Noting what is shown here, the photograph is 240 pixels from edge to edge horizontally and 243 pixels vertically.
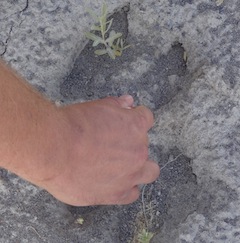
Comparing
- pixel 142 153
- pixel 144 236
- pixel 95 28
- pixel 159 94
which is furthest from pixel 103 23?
pixel 144 236

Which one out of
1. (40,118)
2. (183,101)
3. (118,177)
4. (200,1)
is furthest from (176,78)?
(40,118)

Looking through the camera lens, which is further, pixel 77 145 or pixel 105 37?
pixel 105 37

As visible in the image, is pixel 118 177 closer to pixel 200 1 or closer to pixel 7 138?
pixel 7 138

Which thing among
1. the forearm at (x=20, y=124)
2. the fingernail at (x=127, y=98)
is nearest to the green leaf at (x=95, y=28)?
the fingernail at (x=127, y=98)

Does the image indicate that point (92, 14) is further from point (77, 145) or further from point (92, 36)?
point (77, 145)

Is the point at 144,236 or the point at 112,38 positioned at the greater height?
the point at 112,38

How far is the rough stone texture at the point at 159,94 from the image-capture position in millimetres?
2008

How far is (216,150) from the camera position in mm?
2012

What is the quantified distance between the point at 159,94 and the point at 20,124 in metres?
0.55

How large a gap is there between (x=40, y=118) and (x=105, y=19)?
1.58 feet

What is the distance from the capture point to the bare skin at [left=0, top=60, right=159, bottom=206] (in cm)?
169

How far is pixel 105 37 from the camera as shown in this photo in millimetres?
2143

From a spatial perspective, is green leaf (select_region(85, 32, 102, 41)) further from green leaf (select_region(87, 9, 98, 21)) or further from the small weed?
the small weed

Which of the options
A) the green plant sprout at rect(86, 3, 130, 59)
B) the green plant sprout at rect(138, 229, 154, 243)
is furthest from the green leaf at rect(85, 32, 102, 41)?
the green plant sprout at rect(138, 229, 154, 243)
